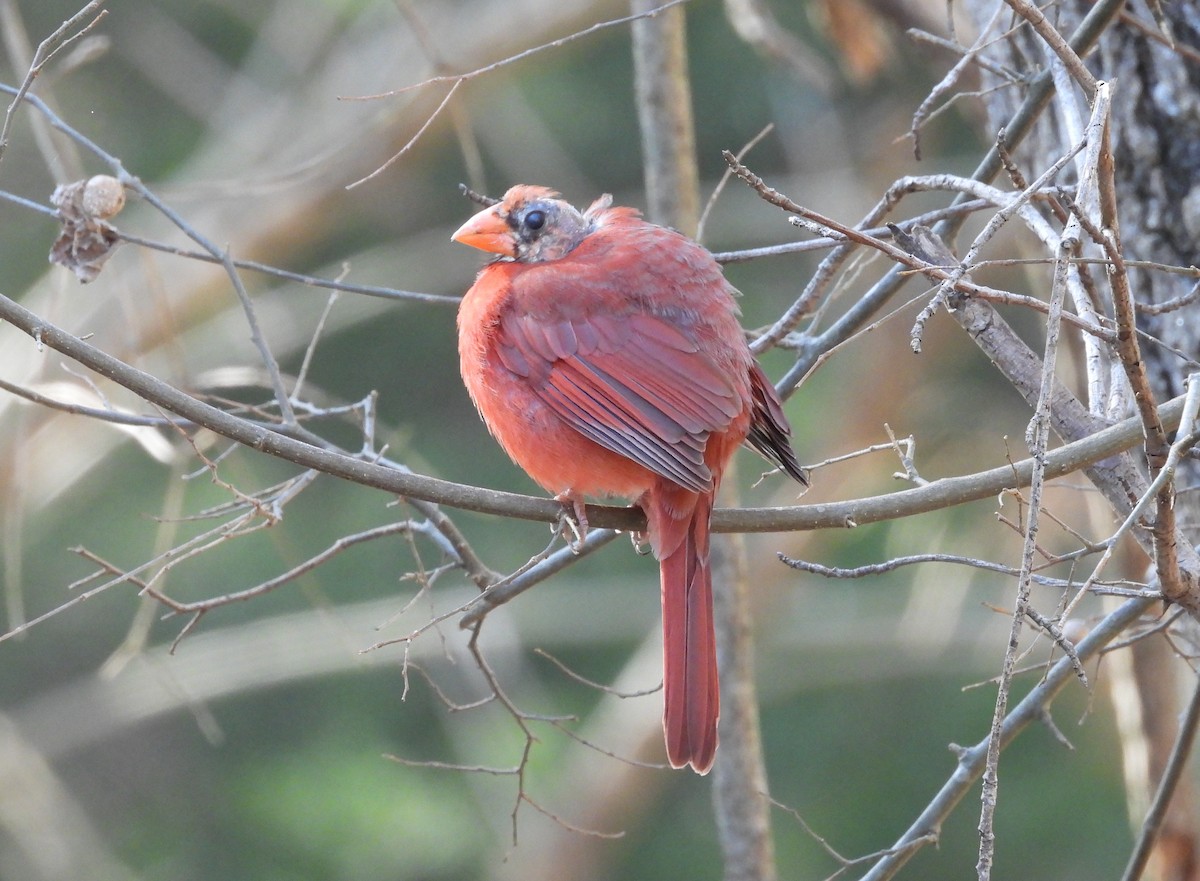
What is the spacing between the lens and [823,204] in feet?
26.2

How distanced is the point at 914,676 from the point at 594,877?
286cm

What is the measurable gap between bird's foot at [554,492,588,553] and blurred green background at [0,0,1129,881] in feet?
13.8

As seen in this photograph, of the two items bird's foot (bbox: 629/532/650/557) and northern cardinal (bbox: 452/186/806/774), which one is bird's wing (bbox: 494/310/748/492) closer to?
northern cardinal (bbox: 452/186/806/774)

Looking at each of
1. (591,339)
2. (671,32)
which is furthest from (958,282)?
(671,32)

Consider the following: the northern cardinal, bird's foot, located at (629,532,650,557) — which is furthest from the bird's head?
bird's foot, located at (629,532,650,557)

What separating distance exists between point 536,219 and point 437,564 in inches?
208

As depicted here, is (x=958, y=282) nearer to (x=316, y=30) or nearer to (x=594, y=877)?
(x=594, y=877)

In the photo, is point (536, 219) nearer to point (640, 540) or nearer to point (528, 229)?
point (528, 229)

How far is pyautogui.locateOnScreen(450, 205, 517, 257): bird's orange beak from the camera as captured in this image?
133 inches

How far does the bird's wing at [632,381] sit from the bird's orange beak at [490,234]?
1.31 ft

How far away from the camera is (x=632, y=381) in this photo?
2.90 metres

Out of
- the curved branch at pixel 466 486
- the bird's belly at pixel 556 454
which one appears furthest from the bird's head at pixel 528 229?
the curved branch at pixel 466 486

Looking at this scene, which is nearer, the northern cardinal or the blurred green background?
the northern cardinal

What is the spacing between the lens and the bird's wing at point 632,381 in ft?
9.06
